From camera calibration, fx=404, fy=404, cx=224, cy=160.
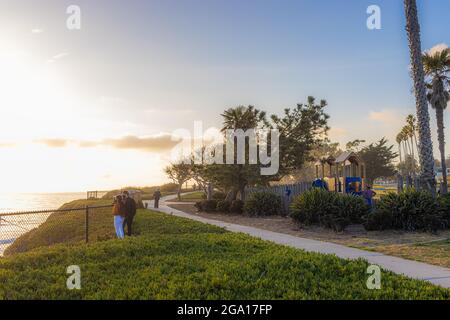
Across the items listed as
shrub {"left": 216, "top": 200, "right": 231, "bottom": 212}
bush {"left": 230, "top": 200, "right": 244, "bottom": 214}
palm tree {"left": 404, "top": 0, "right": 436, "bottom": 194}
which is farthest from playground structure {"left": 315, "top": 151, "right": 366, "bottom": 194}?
shrub {"left": 216, "top": 200, "right": 231, "bottom": 212}

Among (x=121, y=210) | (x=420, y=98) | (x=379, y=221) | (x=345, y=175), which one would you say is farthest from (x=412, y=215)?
(x=121, y=210)

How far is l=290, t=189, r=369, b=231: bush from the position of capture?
700 inches

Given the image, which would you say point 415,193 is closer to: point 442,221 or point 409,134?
point 442,221

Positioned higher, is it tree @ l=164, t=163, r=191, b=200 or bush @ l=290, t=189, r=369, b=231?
tree @ l=164, t=163, r=191, b=200

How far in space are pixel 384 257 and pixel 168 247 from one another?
5947 millimetres

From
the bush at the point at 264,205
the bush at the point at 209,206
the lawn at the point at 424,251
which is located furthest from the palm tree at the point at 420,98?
the bush at the point at 209,206

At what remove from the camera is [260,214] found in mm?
25500

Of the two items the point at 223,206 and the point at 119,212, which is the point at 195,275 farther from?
the point at 223,206

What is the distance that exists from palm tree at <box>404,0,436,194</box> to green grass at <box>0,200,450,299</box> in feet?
38.2

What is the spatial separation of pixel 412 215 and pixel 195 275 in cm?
1189

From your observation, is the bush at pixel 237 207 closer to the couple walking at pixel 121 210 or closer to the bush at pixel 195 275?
the couple walking at pixel 121 210

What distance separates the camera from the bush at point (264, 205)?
25359 mm

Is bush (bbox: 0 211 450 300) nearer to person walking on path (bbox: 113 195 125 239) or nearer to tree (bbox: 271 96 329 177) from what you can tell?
person walking on path (bbox: 113 195 125 239)
